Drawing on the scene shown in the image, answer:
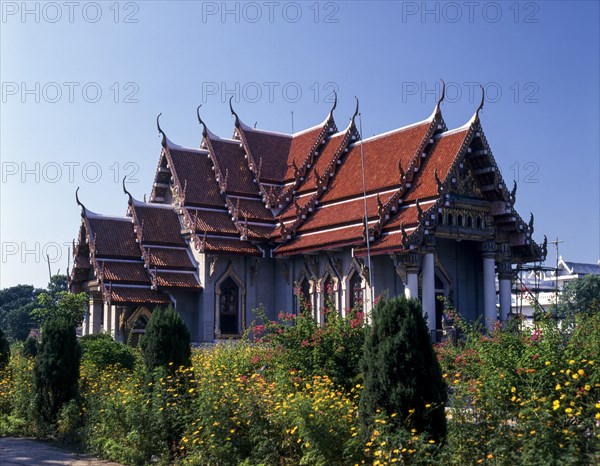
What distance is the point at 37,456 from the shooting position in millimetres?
14875

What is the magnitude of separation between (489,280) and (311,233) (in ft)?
25.9

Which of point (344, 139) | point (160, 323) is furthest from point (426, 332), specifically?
point (344, 139)

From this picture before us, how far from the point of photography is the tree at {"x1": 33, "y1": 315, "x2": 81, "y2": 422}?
59.2 ft

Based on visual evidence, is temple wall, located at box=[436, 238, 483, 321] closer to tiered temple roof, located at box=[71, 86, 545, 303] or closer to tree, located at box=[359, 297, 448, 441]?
tiered temple roof, located at box=[71, 86, 545, 303]

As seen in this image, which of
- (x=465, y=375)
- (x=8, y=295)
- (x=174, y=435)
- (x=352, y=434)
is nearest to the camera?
(x=352, y=434)

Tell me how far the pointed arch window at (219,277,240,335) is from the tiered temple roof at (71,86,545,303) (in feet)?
4.77

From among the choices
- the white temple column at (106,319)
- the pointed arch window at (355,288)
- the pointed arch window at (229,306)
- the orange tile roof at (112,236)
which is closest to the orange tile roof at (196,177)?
the orange tile roof at (112,236)

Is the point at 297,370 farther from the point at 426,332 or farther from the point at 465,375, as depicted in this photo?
the point at 426,332

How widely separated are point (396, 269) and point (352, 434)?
833 inches

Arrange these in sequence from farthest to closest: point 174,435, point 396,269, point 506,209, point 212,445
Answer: point 506,209, point 396,269, point 174,435, point 212,445

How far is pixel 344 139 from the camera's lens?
131 feet

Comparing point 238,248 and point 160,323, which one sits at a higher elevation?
point 238,248

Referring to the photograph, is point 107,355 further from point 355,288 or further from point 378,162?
point 378,162

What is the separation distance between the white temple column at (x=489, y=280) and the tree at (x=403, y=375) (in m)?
23.3
